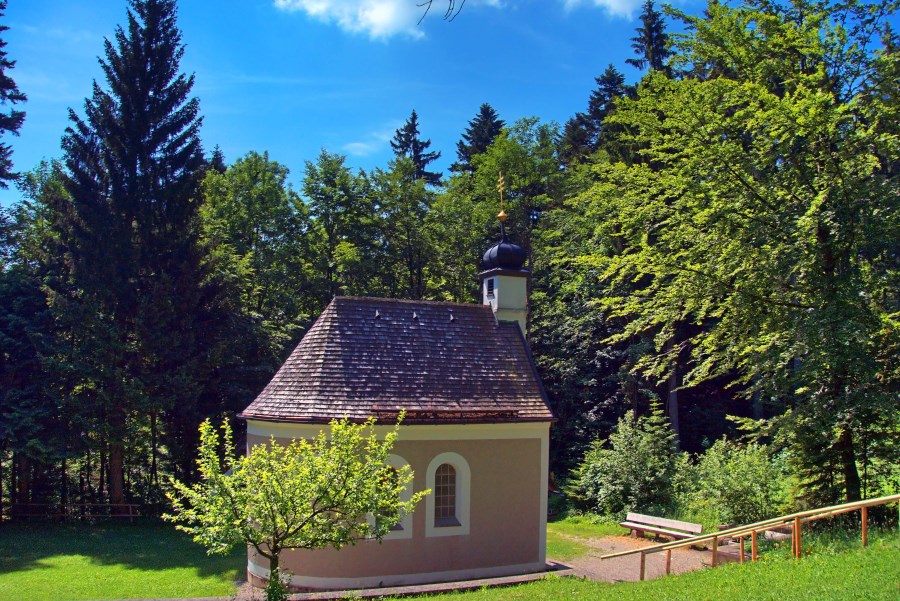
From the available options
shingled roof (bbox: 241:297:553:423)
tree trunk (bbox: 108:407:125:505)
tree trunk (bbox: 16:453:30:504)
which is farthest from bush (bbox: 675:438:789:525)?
tree trunk (bbox: 16:453:30:504)

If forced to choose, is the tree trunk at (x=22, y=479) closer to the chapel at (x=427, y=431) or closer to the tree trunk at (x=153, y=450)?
the tree trunk at (x=153, y=450)

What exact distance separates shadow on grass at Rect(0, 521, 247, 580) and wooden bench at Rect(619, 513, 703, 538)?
10876 mm

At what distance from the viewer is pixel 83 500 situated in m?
25.3

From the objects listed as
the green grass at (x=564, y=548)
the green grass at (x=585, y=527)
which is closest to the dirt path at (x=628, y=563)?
the green grass at (x=564, y=548)

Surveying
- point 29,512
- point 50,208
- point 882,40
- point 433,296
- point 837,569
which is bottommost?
point 29,512

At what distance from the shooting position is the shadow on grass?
58.5 ft

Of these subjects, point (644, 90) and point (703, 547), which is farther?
point (703, 547)

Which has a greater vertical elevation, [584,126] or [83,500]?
[584,126]

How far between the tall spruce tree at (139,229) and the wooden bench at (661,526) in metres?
15.6


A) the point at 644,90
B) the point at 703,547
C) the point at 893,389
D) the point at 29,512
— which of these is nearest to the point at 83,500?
the point at 29,512

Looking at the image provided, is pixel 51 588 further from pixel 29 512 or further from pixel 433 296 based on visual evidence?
pixel 433 296

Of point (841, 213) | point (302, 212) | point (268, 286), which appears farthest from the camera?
point (302, 212)

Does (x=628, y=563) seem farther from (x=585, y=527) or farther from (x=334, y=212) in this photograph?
(x=334, y=212)

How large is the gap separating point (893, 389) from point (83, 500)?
26.4m
